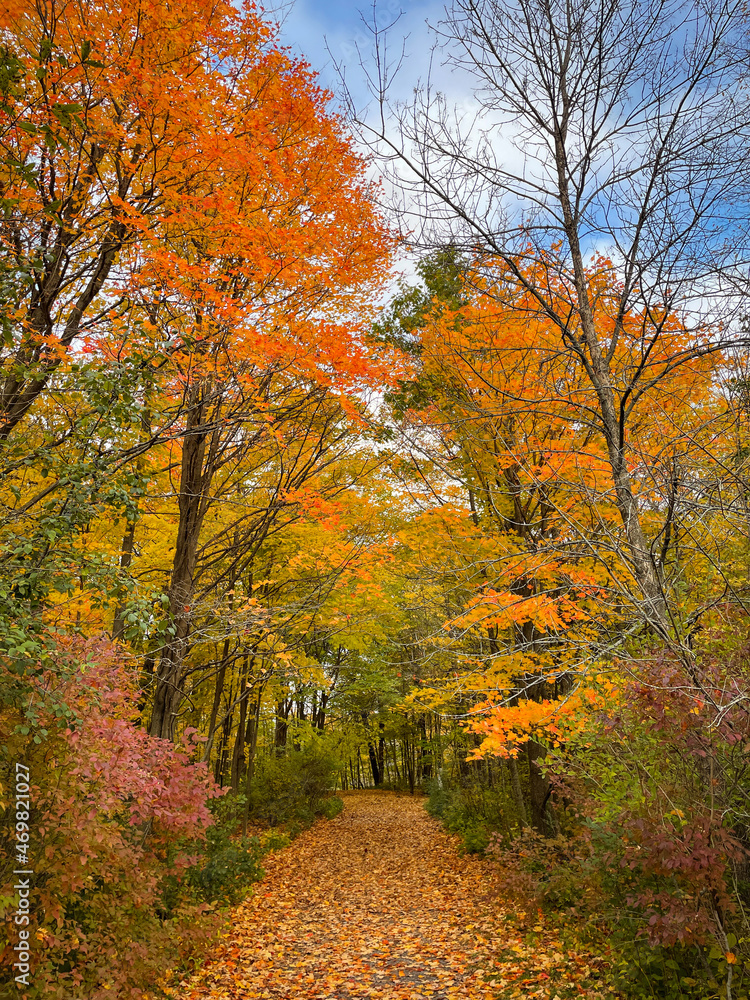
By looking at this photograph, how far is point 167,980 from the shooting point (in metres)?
5.60

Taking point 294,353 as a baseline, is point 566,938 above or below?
below

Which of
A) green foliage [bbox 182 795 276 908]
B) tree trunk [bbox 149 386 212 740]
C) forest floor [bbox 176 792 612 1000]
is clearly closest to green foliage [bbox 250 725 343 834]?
forest floor [bbox 176 792 612 1000]

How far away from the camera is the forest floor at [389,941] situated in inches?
213

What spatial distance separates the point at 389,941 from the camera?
7.02 meters

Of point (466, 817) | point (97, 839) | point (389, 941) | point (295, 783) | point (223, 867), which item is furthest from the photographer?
point (295, 783)

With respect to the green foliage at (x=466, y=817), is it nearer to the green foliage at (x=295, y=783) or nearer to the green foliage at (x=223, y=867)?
the green foliage at (x=295, y=783)

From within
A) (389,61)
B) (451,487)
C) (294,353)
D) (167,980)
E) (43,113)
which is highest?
(43,113)

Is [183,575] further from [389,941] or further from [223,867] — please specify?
[389,941]

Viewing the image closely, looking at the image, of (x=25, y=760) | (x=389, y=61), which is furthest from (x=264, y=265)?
(x=25, y=760)

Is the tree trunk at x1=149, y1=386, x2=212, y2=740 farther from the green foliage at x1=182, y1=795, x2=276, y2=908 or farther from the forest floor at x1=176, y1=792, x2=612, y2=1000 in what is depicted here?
the forest floor at x1=176, y1=792, x2=612, y2=1000

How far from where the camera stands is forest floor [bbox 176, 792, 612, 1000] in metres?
5.42

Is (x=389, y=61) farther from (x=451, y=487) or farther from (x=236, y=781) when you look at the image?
(x=236, y=781)

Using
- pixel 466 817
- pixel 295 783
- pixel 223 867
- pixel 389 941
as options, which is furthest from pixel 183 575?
pixel 295 783

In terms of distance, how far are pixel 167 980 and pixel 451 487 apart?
7306 mm
